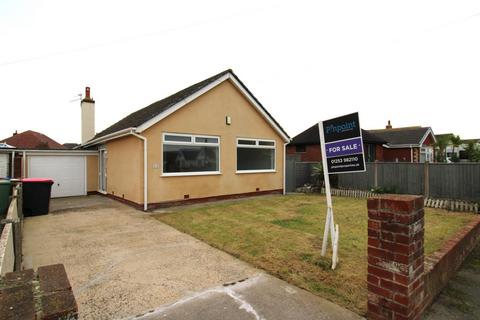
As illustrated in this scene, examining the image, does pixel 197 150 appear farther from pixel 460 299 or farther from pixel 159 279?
pixel 460 299

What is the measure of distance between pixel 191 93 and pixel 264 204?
5279mm

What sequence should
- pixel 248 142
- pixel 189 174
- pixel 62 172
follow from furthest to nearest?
pixel 62 172
pixel 248 142
pixel 189 174

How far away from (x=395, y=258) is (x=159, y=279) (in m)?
3.13

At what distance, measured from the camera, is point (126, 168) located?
35.5 ft

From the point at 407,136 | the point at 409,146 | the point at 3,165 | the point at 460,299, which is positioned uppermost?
Answer: the point at 407,136

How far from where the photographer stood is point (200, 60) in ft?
41.9

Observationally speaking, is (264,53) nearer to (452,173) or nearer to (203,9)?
(203,9)

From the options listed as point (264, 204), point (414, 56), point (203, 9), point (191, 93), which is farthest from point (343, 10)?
point (264, 204)

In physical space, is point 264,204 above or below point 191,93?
below

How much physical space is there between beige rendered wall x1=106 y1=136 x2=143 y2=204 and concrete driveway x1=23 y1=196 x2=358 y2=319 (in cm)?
303

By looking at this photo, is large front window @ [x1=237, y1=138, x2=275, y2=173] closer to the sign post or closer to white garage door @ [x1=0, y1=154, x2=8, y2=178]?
the sign post

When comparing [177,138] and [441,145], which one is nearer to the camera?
[177,138]

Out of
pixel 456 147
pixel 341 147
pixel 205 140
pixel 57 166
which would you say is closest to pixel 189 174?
pixel 205 140

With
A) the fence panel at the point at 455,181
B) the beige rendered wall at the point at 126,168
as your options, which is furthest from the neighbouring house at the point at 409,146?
the beige rendered wall at the point at 126,168
